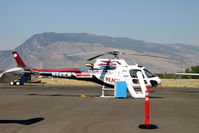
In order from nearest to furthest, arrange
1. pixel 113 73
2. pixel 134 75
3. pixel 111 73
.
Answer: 1. pixel 134 75
2. pixel 113 73
3. pixel 111 73

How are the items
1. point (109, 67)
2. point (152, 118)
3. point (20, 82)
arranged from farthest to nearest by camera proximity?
1. point (20, 82)
2. point (109, 67)
3. point (152, 118)

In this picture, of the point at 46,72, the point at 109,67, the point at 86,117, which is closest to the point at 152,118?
the point at 86,117

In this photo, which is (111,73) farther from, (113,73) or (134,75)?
(134,75)

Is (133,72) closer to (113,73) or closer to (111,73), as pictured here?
(113,73)

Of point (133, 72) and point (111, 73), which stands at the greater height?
point (133, 72)

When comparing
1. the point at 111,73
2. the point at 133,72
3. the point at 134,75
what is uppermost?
the point at 133,72

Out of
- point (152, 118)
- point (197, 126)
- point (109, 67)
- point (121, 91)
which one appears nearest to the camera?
point (197, 126)

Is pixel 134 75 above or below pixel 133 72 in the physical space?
below

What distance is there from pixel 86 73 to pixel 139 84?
4.43 metres

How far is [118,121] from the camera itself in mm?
13102

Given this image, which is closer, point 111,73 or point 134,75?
point 134,75

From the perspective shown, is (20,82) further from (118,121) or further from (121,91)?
(118,121)

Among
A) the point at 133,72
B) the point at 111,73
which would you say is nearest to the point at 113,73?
the point at 111,73

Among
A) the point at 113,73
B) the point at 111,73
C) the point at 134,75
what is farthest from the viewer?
the point at 111,73
